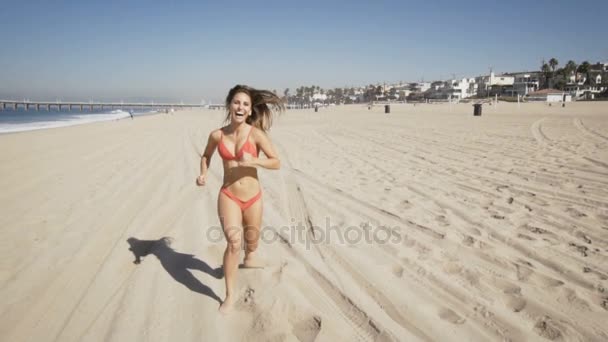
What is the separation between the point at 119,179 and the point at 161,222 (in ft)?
9.46

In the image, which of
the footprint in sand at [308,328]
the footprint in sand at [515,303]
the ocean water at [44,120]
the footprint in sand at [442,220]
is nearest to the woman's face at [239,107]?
the footprint in sand at [308,328]

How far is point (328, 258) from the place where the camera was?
3.25 metres

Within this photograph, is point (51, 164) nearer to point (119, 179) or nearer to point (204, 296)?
point (119, 179)

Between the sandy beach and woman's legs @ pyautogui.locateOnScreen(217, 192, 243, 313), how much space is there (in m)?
0.16

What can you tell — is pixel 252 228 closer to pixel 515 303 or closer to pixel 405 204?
pixel 515 303

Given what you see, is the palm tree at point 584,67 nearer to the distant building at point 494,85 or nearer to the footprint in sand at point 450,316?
the distant building at point 494,85

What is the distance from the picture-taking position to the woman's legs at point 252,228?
260 centimetres

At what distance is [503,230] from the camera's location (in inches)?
145

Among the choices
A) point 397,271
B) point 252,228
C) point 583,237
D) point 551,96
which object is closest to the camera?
point 252,228

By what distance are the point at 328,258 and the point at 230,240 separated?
126 centimetres

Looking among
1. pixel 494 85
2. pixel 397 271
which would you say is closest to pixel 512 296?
pixel 397 271

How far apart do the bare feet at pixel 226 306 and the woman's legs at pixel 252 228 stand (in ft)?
1.68

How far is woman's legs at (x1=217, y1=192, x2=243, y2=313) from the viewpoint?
7.72 feet

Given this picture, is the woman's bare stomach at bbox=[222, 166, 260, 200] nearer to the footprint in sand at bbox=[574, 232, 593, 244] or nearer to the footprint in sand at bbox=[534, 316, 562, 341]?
the footprint in sand at bbox=[534, 316, 562, 341]
